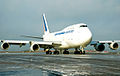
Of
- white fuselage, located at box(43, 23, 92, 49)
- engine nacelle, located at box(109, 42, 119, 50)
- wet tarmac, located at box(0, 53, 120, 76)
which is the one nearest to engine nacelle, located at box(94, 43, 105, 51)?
engine nacelle, located at box(109, 42, 119, 50)

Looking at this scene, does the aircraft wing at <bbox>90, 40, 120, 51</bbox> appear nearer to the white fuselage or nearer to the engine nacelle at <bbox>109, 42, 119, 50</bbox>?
the engine nacelle at <bbox>109, 42, 119, 50</bbox>

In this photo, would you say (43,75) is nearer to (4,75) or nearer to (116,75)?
(4,75)

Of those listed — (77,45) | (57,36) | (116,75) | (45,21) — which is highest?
(45,21)

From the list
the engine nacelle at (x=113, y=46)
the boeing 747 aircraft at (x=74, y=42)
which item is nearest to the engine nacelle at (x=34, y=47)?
the boeing 747 aircraft at (x=74, y=42)

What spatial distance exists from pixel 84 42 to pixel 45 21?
784 inches

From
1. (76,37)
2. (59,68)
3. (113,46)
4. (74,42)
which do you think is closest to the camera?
(59,68)

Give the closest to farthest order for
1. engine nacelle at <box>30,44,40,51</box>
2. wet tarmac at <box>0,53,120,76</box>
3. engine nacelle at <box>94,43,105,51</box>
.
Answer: wet tarmac at <box>0,53,120,76</box>, engine nacelle at <box>30,44,40,51</box>, engine nacelle at <box>94,43,105,51</box>

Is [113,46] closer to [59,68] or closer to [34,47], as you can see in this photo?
[34,47]

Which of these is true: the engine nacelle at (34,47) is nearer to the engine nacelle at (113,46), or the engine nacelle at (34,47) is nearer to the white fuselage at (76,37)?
the white fuselage at (76,37)

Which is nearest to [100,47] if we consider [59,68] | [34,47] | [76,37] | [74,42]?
[74,42]

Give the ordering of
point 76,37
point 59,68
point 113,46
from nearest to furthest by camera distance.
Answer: point 59,68 < point 76,37 < point 113,46

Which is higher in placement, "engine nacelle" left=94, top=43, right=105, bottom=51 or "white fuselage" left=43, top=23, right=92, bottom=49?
Result: "white fuselage" left=43, top=23, right=92, bottom=49

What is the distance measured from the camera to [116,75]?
5.26 meters

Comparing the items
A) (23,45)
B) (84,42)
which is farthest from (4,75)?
(23,45)
